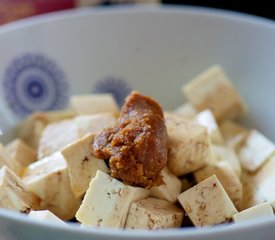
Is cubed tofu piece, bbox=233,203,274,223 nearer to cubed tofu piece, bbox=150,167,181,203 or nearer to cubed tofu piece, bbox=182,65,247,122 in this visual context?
cubed tofu piece, bbox=150,167,181,203

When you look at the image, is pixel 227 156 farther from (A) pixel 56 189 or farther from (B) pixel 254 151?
(A) pixel 56 189

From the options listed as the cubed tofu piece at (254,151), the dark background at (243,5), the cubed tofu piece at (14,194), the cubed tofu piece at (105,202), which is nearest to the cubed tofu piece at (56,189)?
the cubed tofu piece at (14,194)

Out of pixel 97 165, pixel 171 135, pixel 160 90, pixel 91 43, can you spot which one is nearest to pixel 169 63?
pixel 160 90

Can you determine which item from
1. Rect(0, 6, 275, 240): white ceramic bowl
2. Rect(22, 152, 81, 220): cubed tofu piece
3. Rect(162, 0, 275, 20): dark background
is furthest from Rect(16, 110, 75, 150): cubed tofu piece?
Rect(162, 0, 275, 20): dark background

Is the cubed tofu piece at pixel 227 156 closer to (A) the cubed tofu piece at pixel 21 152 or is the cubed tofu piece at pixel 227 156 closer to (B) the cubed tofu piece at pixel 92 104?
(B) the cubed tofu piece at pixel 92 104

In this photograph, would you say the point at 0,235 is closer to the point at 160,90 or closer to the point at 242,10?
the point at 160,90
